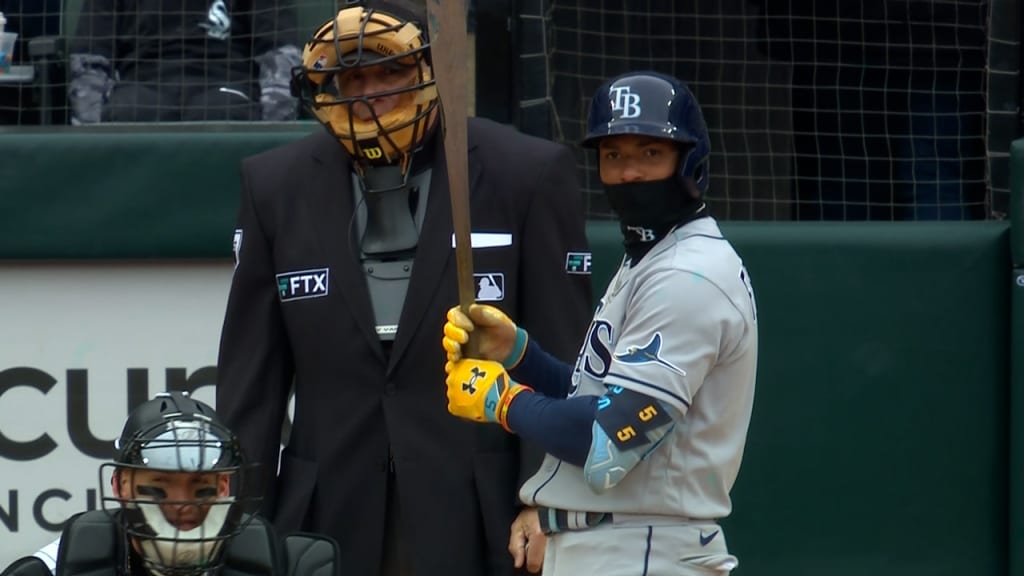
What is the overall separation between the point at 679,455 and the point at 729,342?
0.22 metres

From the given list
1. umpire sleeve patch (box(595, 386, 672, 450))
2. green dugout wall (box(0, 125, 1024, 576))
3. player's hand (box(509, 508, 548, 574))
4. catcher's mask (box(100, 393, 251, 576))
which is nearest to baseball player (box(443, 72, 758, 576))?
umpire sleeve patch (box(595, 386, 672, 450))

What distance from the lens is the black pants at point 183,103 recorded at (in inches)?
218

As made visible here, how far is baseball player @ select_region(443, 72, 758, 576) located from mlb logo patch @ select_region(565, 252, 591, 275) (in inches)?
24.9

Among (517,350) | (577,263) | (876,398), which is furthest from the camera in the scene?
(876,398)

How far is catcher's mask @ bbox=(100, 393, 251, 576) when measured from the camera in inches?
127

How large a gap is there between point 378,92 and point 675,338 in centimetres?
113

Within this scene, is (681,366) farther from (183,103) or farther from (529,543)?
(183,103)

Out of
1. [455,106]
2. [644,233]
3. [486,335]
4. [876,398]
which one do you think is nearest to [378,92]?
[455,106]

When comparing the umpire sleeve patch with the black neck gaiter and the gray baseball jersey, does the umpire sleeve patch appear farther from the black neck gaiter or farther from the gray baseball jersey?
the black neck gaiter

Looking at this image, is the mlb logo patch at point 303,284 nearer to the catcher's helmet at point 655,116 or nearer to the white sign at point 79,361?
the catcher's helmet at point 655,116

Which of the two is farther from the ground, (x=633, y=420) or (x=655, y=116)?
(x=655, y=116)

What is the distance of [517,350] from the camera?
341cm

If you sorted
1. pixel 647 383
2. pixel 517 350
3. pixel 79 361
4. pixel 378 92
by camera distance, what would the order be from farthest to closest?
pixel 79 361 → pixel 378 92 → pixel 517 350 → pixel 647 383

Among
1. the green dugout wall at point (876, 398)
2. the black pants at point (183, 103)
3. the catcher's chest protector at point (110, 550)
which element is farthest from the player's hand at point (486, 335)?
the black pants at point (183, 103)
